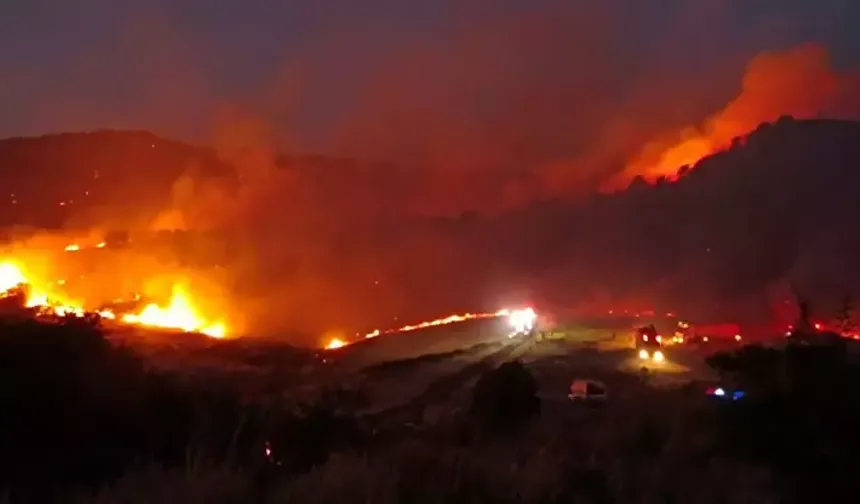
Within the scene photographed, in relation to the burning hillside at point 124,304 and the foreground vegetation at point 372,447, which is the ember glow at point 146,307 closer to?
the burning hillside at point 124,304

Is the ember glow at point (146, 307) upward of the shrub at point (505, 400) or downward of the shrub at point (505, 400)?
upward

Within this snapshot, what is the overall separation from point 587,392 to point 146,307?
4965cm

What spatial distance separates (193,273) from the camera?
309 ft

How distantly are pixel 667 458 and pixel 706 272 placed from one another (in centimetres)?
10825

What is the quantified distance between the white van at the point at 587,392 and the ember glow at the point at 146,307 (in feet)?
128

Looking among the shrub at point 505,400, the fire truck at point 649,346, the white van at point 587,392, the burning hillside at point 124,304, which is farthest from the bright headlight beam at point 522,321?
the shrub at point 505,400

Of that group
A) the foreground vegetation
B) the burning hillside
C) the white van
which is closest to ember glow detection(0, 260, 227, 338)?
the burning hillside

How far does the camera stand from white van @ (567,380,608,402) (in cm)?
3866

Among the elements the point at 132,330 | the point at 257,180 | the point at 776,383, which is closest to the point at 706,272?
the point at 257,180

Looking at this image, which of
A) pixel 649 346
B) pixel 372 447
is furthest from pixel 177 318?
pixel 372 447

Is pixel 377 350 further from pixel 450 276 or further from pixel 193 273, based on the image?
pixel 450 276

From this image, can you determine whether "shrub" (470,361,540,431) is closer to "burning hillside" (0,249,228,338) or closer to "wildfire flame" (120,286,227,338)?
"burning hillside" (0,249,228,338)

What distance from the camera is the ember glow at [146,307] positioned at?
7675 cm

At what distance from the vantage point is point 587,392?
39969mm
